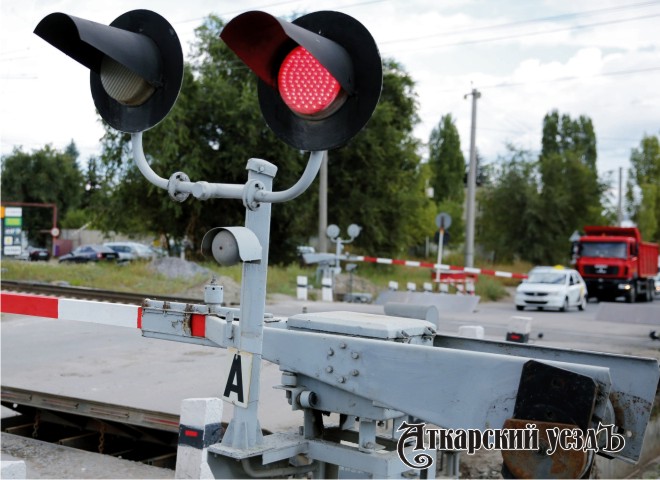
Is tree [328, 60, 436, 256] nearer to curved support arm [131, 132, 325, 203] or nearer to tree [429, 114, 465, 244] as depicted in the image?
curved support arm [131, 132, 325, 203]

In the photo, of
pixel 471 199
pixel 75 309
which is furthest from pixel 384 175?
pixel 75 309

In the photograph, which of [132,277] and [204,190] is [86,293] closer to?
[132,277]

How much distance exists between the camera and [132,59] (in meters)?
3.05

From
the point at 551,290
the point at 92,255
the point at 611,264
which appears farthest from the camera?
the point at 92,255

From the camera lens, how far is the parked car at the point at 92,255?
42156 millimetres

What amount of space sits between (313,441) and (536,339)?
1022 cm

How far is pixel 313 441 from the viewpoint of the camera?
10.3ft

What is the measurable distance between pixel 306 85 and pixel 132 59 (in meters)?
0.80

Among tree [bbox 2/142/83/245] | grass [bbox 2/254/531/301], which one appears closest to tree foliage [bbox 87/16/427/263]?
grass [bbox 2/254/531/301]

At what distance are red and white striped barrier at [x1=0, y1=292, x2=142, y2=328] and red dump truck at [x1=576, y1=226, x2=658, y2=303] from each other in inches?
1156

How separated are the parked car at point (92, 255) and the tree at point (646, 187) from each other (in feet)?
157

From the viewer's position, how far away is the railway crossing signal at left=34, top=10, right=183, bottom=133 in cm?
304

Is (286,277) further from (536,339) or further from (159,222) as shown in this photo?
(536,339)

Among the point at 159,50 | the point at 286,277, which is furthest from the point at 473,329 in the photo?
the point at 286,277
